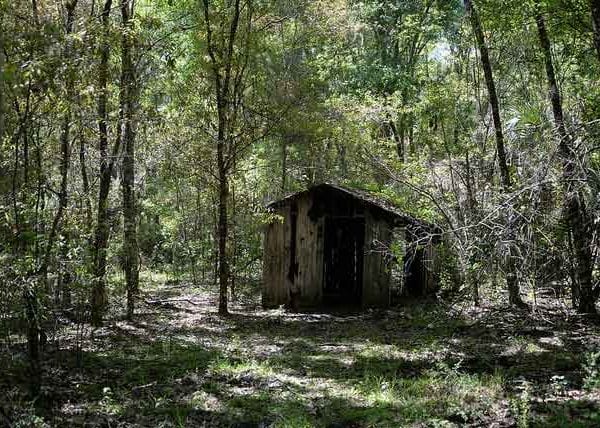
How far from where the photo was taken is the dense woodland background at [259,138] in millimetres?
7797

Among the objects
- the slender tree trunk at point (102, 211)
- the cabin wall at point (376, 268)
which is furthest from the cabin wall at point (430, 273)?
the slender tree trunk at point (102, 211)

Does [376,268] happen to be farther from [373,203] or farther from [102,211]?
[102,211]

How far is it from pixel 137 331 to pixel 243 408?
18.0 ft

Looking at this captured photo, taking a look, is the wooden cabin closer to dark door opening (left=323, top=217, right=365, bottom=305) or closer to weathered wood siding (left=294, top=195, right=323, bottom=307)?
weathered wood siding (left=294, top=195, right=323, bottom=307)

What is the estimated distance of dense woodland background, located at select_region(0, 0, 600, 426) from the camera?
7797mm

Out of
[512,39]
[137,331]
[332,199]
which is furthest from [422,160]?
[137,331]

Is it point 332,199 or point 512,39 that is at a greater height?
point 512,39

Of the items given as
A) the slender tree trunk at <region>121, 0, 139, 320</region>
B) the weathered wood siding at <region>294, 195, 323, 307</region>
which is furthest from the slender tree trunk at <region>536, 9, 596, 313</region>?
the slender tree trunk at <region>121, 0, 139, 320</region>

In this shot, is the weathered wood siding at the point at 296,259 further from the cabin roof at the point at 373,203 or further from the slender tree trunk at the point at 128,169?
the slender tree trunk at the point at 128,169

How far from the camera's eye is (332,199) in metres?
16.1

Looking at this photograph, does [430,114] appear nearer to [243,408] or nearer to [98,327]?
[98,327]

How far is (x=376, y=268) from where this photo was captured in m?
15.5

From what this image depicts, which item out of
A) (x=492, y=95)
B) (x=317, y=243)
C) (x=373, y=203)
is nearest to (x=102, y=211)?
(x=317, y=243)

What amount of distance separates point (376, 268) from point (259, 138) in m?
4.28
